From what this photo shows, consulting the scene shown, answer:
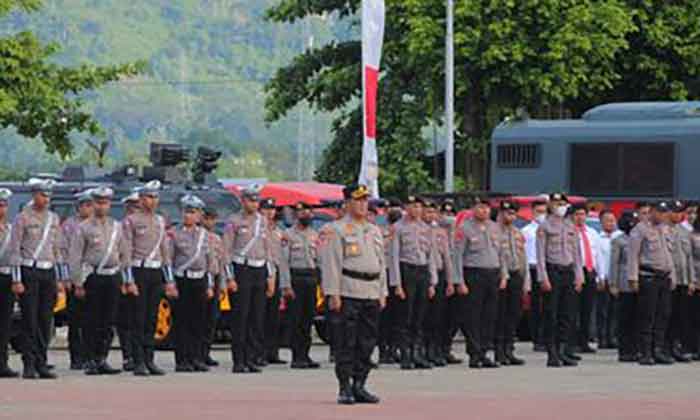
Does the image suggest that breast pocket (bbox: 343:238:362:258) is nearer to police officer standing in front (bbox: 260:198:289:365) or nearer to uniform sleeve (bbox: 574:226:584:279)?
police officer standing in front (bbox: 260:198:289:365)

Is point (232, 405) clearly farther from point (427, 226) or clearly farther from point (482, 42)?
point (482, 42)

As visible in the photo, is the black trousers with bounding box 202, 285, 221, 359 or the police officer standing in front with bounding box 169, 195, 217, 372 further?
the black trousers with bounding box 202, 285, 221, 359

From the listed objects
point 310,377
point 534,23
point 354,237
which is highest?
point 534,23

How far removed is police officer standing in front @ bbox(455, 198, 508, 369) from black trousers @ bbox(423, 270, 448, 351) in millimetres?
413

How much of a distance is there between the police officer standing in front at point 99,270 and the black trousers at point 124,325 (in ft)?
0.63

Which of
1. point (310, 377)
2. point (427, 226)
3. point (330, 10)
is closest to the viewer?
point (310, 377)

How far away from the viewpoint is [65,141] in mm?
51406

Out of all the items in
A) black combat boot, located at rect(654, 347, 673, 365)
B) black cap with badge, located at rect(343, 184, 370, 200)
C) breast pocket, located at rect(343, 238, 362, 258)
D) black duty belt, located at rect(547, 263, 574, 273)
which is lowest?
black combat boot, located at rect(654, 347, 673, 365)

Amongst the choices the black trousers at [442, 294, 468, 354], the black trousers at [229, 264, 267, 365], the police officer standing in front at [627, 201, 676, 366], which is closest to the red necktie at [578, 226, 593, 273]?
the police officer standing in front at [627, 201, 676, 366]

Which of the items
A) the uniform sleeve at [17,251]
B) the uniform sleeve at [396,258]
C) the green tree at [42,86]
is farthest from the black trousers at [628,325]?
the green tree at [42,86]

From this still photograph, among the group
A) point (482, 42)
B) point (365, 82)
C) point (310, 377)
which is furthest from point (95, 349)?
point (482, 42)

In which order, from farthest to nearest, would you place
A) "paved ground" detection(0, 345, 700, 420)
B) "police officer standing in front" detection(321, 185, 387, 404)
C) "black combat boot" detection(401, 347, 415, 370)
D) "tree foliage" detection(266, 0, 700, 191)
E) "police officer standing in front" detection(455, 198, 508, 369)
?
"tree foliage" detection(266, 0, 700, 191)
"police officer standing in front" detection(455, 198, 508, 369)
"black combat boot" detection(401, 347, 415, 370)
"police officer standing in front" detection(321, 185, 387, 404)
"paved ground" detection(0, 345, 700, 420)

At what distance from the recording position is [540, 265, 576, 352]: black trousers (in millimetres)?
27469

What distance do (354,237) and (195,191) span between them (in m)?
9.18
